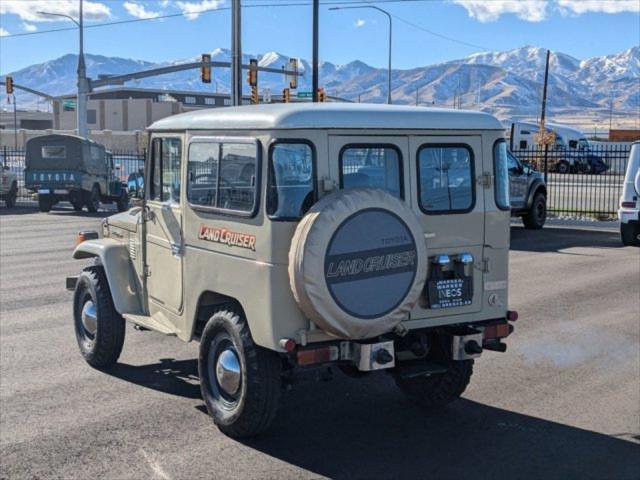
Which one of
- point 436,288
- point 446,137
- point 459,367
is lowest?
point 459,367

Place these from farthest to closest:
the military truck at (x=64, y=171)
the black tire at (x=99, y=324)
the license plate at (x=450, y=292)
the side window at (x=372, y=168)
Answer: the military truck at (x=64, y=171), the black tire at (x=99, y=324), the license plate at (x=450, y=292), the side window at (x=372, y=168)

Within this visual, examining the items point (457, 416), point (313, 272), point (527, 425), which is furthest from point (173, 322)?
point (527, 425)

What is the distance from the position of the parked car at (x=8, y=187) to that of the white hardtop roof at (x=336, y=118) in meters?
23.7

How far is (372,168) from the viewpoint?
5.67 m

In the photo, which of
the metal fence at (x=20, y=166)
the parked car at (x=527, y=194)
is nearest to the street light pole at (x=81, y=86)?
the metal fence at (x=20, y=166)

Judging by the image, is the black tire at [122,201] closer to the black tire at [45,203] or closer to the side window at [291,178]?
the black tire at [45,203]

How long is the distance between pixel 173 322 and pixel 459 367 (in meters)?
2.34

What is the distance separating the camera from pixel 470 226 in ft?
19.9

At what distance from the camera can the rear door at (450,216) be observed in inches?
230

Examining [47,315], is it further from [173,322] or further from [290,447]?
[290,447]

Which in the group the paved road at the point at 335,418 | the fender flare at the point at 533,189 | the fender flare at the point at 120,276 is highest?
the fender flare at the point at 533,189

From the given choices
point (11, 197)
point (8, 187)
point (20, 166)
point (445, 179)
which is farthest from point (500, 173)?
point (20, 166)

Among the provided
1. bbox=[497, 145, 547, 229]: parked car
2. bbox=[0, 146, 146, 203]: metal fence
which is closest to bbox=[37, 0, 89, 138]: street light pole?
bbox=[0, 146, 146, 203]: metal fence

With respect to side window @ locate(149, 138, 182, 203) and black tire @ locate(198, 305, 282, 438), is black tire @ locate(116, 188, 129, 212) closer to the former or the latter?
side window @ locate(149, 138, 182, 203)
